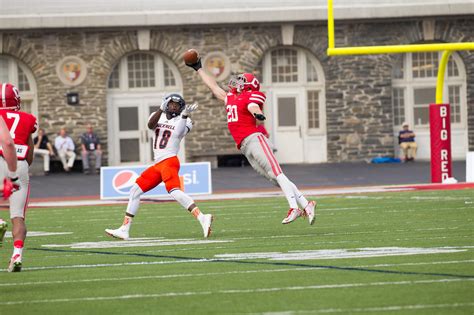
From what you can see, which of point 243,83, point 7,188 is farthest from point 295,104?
point 7,188

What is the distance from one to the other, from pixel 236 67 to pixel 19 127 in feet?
92.1

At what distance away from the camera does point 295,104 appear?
133 ft

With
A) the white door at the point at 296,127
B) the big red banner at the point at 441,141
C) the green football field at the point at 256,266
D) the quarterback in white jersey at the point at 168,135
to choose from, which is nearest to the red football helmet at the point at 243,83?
the quarterback in white jersey at the point at 168,135

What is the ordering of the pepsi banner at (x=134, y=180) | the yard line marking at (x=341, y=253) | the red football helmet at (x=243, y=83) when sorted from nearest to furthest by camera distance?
the yard line marking at (x=341, y=253) < the red football helmet at (x=243, y=83) < the pepsi banner at (x=134, y=180)

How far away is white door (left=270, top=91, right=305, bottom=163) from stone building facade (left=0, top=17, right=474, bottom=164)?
2.64 ft

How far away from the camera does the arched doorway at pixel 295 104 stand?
132 ft

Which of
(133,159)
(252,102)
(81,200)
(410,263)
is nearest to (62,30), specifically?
(133,159)

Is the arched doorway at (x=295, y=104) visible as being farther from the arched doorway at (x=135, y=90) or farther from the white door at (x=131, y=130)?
the white door at (x=131, y=130)

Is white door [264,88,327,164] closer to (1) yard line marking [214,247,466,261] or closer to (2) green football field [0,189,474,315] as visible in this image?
(2) green football field [0,189,474,315]

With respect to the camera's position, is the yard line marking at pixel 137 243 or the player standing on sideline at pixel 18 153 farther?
the yard line marking at pixel 137 243

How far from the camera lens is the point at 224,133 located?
129 feet

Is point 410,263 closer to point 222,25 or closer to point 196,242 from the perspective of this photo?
point 196,242

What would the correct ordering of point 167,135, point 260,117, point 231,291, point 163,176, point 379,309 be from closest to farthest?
point 379,309, point 231,291, point 260,117, point 163,176, point 167,135

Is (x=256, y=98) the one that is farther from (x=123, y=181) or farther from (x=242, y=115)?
(x=123, y=181)
